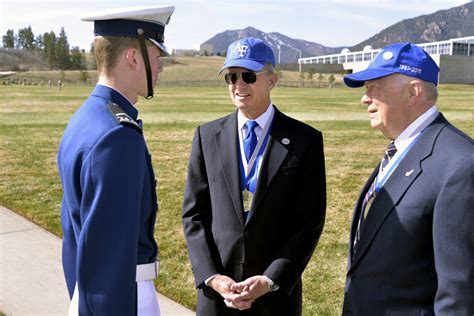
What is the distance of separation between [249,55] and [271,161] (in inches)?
27.0

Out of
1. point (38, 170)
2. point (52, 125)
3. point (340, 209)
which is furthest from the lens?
point (52, 125)

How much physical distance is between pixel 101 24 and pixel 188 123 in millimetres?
19284

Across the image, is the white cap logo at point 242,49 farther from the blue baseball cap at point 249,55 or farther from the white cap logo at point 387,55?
the white cap logo at point 387,55

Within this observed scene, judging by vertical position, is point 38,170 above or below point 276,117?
below

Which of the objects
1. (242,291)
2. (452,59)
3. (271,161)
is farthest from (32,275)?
(452,59)

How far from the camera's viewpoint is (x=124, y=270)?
2.05m

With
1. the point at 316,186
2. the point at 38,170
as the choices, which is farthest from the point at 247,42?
the point at 38,170

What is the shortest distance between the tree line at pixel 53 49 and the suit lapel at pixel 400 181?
491ft

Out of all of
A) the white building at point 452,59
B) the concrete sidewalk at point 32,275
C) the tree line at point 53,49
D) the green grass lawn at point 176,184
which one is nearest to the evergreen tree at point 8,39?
the tree line at point 53,49

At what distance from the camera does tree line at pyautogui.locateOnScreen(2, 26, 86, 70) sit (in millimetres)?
142125

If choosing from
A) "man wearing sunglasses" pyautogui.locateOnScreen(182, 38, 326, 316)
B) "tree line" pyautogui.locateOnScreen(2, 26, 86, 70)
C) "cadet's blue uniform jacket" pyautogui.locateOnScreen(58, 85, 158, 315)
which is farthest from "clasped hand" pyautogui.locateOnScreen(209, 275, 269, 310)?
"tree line" pyautogui.locateOnScreen(2, 26, 86, 70)

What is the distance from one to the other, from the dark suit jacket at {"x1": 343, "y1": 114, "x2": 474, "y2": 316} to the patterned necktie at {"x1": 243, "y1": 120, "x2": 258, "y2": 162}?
3.38ft

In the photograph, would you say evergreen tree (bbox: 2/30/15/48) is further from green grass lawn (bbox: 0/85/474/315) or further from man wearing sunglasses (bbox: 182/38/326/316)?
man wearing sunglasses (bbox: 182/38/326/316)

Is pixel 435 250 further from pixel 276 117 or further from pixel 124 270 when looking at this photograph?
pixel 276 117
